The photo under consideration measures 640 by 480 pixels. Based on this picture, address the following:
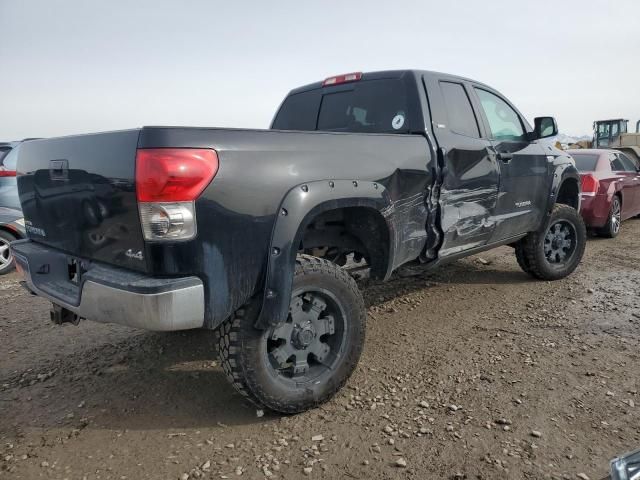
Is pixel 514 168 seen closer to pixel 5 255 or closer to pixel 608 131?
pixel 5 255

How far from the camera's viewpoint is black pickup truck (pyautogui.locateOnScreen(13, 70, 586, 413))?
2037 mm

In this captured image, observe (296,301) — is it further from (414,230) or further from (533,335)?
(533,335)

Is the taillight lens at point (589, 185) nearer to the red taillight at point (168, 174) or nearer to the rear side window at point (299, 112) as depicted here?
the rear side window at point (299, 112)

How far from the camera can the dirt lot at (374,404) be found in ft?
7.20

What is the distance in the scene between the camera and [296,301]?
254 centimetres

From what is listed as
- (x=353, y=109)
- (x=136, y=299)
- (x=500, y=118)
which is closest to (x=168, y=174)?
(x=136, y=299)

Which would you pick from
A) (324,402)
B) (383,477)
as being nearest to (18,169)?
(324,402)

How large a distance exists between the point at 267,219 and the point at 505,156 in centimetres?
263

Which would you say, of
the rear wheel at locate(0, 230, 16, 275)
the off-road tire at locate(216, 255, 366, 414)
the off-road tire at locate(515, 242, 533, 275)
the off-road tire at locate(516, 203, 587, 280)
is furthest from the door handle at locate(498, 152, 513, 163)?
the rear wheel at locate(0, 230, 16, 275)

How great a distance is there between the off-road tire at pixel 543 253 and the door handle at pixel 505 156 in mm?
1024

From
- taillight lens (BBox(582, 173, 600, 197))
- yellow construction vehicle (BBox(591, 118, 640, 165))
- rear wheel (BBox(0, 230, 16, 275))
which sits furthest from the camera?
yellow construction vehicle (BBox(591, 118, 640, 165))

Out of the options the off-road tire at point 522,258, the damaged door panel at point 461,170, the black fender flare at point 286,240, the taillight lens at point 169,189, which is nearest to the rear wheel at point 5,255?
the taillight lens at point 169,189

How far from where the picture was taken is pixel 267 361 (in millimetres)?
2443

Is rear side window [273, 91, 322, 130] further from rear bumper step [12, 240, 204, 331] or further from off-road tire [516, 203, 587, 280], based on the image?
off-road tire [516, 203, 587, 280]
